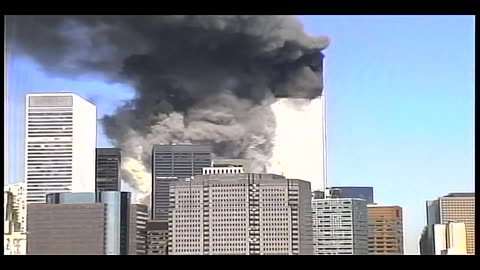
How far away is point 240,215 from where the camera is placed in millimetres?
2021

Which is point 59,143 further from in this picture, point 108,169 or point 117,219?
point 117,219

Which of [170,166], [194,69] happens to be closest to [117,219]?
[170,166]

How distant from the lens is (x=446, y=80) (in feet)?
6.73

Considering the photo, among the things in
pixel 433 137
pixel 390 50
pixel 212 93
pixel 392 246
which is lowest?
pixel 392 246

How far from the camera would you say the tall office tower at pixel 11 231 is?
6.48 ft

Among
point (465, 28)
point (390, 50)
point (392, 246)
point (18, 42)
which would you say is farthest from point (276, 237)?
point (18, 42)

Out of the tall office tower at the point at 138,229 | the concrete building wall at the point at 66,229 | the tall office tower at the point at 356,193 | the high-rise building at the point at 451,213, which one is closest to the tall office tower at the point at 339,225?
the tall office tower at the point at 356,193

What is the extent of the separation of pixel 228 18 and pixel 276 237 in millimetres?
673

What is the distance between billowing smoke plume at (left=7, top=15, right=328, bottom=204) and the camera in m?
2.06

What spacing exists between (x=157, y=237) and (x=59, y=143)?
1.35 feet

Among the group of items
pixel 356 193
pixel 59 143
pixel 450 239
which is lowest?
pixel 450 239

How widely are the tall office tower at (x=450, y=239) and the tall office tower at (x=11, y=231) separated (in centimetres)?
120

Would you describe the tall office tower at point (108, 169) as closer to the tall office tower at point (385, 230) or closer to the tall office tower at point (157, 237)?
the tall office tower at point (157, 237)

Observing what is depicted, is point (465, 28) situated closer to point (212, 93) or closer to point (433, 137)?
point (433, 137)
